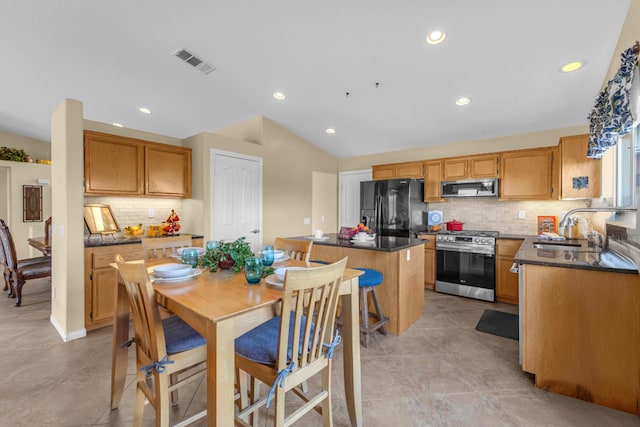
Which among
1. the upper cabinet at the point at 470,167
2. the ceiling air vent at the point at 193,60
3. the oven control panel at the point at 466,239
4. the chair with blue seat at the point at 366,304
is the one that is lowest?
the chair with blue seat at the point at 366,304

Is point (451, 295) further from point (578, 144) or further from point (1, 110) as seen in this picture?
point (1, 110)

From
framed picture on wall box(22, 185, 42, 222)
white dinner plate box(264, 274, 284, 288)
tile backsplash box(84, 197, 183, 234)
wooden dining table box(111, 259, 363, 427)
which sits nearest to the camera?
wooden dining table box(111, 259, 363, 427)

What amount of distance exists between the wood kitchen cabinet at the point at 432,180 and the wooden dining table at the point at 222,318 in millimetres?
3278

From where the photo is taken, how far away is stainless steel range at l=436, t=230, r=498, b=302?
11.9 feet

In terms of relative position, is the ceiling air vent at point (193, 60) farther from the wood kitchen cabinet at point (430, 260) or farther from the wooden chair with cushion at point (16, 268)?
the wood kitchen cabinet at point (430, 260)

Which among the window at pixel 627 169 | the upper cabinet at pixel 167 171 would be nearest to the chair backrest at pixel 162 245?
the upper cabinet at pixel 167 171

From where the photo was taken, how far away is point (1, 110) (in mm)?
4445

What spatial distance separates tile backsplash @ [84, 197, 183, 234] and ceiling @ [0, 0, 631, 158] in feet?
4.56

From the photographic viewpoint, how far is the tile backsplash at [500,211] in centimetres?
374

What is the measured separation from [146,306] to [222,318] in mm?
434

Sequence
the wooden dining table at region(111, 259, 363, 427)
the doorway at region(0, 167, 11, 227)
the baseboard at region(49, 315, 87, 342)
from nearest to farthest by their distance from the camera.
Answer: the wooden dining table at region(111, 259, 363, 427), the baseboard at region(49, 315, 87, 342), the doorway at region(0, 167, 11, 227)

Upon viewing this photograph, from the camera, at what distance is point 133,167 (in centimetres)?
333

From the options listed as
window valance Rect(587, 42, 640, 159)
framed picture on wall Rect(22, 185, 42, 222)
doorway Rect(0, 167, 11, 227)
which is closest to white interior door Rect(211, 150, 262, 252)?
window valance Rect(587, 42, 640, 159)

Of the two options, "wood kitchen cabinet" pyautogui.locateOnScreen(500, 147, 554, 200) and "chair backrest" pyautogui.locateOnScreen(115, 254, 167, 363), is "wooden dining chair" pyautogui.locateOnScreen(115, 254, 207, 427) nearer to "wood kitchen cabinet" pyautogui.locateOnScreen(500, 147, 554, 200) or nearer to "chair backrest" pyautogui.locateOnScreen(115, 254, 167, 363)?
"chair backrest" pyautogui.locateOnScreen(115, 254, 167, 363)
